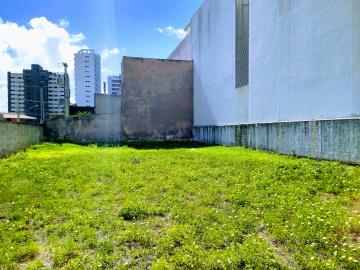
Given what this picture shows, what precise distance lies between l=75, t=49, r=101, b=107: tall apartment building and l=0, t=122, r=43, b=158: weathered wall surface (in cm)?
3198

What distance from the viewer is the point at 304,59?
1090cm

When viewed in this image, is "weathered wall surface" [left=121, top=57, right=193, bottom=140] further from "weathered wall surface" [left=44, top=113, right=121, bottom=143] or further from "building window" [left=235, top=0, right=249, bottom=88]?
"building window" [left=235, top=0, right=249, bottom=88]

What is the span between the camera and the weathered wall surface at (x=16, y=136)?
486 inches

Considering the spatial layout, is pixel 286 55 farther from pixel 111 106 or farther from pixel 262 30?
pixel 111 106

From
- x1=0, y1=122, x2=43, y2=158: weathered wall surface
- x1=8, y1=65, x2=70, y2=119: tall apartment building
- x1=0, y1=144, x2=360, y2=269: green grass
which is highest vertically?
x1=8, y1=65, x2=70, y2=119: tall apartment building

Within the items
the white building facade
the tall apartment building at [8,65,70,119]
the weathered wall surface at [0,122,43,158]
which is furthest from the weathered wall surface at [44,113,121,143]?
the tall apartment building at [8,65,70,119]

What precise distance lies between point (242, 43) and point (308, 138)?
7.74 m

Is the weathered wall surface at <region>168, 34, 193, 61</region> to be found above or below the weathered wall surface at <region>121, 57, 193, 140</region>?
above

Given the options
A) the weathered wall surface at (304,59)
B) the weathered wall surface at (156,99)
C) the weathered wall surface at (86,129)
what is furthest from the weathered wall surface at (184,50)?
the weathered wall surface at (304,59)

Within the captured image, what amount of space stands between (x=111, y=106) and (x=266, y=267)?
32.1 meters

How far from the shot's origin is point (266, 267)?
3.60 meters

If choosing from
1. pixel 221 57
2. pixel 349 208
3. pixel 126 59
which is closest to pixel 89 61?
pixel 126 59

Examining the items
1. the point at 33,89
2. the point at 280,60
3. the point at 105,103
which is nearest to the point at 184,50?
the point at 105,103

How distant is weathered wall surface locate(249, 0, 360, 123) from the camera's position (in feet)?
29.3
